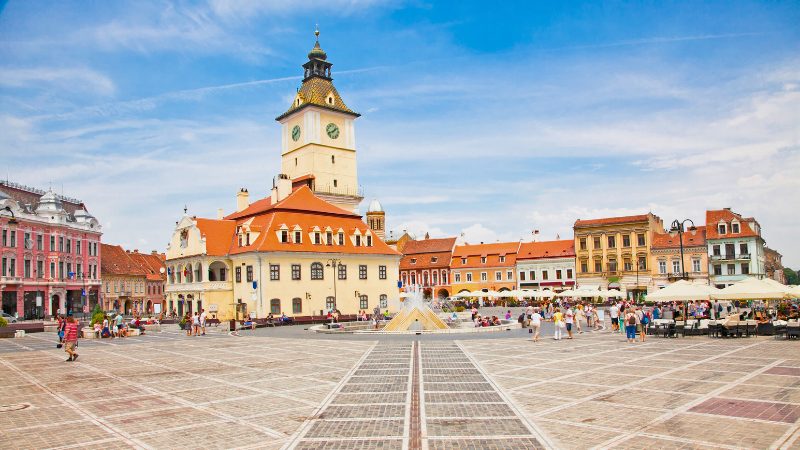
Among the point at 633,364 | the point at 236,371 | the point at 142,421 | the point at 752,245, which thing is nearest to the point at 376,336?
the point at 236,371

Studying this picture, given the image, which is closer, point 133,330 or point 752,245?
point 133,330

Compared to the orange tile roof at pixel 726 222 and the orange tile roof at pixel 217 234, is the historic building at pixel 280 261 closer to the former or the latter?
the orange tile roof at pixel 217 234

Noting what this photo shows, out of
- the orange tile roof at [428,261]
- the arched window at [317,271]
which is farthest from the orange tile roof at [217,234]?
the orange tile roof at [428,261]

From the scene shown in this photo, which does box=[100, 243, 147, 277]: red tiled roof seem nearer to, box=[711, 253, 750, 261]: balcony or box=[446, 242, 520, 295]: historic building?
box=[446, 242, 520, 295]: historic building

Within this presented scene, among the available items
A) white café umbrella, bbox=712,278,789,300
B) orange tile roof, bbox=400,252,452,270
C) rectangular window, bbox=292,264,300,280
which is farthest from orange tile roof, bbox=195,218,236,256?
white café umbrella, bbox=712,278,789,300

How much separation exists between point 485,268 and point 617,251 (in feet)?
63.1

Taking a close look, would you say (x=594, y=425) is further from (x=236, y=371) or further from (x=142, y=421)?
(x=236, y=371)

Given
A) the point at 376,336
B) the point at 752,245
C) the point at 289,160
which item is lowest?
the point at 376,336

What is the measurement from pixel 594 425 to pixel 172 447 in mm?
7683

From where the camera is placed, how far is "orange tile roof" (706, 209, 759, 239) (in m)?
67.6

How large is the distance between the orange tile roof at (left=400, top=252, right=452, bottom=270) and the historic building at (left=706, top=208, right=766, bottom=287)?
117 ft

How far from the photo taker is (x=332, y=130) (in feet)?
245

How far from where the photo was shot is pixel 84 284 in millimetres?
73125

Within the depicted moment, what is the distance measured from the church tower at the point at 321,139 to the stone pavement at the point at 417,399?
161ft
